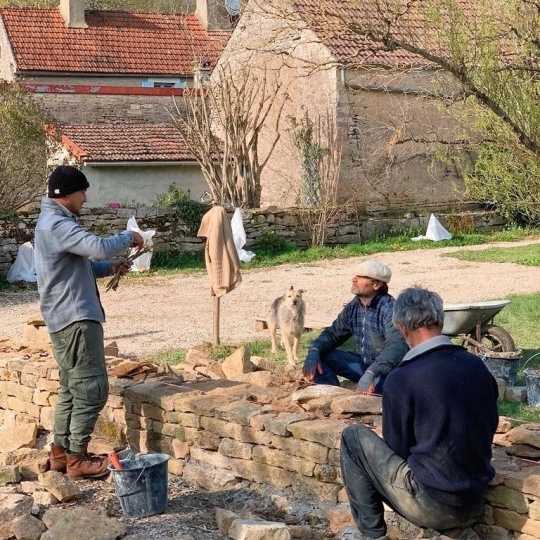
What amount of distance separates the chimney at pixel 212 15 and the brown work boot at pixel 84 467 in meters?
27.6

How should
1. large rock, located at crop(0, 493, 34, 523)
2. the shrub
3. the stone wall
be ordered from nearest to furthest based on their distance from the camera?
large rock, located at crop(0, 493, 34, 523), the stone wall, the shrub

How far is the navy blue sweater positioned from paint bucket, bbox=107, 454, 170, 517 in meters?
1.74

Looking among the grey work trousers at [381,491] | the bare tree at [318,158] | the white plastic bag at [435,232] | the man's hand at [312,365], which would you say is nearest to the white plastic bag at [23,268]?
the bare tree at [318,158]

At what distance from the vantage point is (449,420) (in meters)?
4.48

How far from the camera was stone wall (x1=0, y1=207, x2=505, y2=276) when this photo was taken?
732 inches

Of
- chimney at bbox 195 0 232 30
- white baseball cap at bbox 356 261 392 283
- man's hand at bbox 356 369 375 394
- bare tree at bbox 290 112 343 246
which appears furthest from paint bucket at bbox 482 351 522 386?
chimney at bbox 195 0 232 30

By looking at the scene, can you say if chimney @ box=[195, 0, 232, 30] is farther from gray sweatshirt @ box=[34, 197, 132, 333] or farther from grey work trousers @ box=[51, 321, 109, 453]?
grey work trousers @ box=[51, 321, 109, 453]

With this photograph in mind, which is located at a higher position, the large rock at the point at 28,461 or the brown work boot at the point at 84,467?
the brown work boot at the point at 84,467

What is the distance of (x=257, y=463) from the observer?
6.10 meters

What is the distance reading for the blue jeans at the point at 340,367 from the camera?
7707 mm

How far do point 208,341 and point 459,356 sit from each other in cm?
727

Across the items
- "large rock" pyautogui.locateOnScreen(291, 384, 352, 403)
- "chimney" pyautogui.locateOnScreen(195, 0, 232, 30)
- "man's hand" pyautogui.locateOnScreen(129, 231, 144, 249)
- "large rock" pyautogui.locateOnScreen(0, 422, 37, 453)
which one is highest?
"chimney" pyautogui.locateOnScreen(195, 0, 232, 30)

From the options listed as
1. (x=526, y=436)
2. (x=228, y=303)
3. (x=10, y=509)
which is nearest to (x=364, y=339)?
(x=526, y=436)

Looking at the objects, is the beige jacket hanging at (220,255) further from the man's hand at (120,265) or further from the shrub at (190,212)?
the shrub at (190,212)
